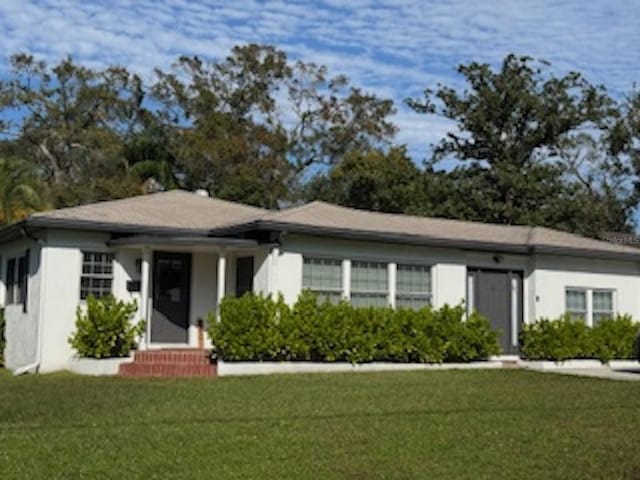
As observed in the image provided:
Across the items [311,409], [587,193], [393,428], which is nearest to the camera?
[393,428]

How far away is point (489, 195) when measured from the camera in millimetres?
38094

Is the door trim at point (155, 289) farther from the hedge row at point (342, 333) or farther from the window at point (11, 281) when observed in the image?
the window at point (11, 281)

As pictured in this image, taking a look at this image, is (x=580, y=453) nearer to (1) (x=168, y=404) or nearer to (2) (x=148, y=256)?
(1) (x=168, y=404)

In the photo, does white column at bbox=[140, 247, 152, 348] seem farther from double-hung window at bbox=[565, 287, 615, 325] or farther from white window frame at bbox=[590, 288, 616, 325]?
white window frame at bbox=[590, 288, 616, 325]

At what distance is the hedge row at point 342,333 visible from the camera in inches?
637

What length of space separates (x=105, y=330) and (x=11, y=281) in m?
4.61

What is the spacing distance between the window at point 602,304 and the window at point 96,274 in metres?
11.9

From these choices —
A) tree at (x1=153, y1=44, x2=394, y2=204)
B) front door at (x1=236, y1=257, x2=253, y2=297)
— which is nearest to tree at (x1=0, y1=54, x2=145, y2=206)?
tree at (x1=153, y1=44, x2=394, y2=204)

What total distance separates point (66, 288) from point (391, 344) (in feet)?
22.3

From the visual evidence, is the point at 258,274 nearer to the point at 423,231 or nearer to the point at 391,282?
the point at 391,282

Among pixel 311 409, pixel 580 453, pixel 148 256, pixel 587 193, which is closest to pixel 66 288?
pixel 148 256

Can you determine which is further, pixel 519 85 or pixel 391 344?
pixel 519 85

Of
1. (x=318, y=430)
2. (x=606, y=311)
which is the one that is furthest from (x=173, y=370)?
(x=606, y=311)

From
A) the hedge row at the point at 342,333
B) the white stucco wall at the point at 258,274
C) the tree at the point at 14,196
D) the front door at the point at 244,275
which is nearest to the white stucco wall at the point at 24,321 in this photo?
the white stucco wall at the point at 258,274
